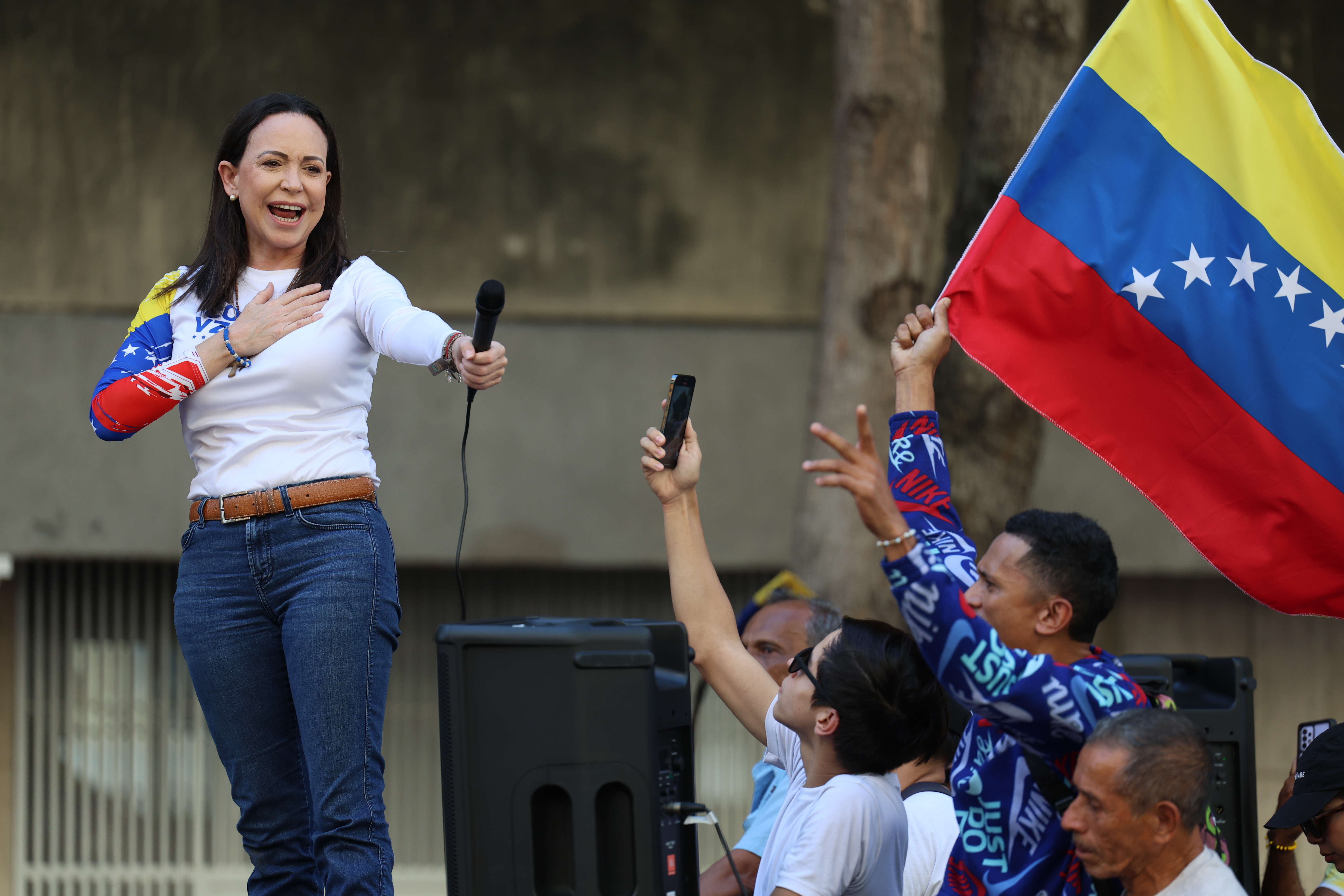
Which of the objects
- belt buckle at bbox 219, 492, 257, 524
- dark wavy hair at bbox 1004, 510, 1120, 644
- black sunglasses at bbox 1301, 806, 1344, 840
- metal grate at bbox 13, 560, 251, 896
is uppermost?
belt buckle at bbox 219, 492, 257, 524

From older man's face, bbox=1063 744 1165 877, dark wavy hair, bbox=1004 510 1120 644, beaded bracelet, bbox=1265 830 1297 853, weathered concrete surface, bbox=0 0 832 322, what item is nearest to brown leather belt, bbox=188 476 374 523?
dark wavy hair, bbox=1004 510 1120 644

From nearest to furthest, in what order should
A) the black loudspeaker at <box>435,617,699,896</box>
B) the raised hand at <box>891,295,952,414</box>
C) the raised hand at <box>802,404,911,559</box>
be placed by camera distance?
the raised hand at <box>802,404,911,559</box> → the black loudspeaker at <box>435,617,699,896</box> → the raised hand at <box>891,295,952,414</box>

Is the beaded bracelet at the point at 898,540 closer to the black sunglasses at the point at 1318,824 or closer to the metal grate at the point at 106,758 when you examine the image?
the black sunglasses at the point at 1318,824

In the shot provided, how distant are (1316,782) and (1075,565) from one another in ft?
2.92

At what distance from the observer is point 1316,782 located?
296 cm

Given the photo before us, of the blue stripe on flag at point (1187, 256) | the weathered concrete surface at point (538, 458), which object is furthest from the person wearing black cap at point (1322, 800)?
the weathered concrete surface at point (538, 458)

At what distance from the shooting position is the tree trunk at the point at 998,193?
541cm

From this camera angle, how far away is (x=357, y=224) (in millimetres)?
7852

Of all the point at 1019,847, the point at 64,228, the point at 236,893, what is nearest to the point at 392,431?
the point at 64,228

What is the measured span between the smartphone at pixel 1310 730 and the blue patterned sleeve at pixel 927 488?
3.67 feet

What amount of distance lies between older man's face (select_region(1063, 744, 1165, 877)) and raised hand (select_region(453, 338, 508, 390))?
1.17 m

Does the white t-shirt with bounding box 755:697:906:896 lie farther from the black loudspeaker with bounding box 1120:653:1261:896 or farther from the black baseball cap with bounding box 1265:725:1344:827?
the black baseball cap with bounding box 1265:725:1344:827

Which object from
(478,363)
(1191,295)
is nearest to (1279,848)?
(1191,295)

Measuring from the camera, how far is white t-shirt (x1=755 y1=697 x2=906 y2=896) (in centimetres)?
262
